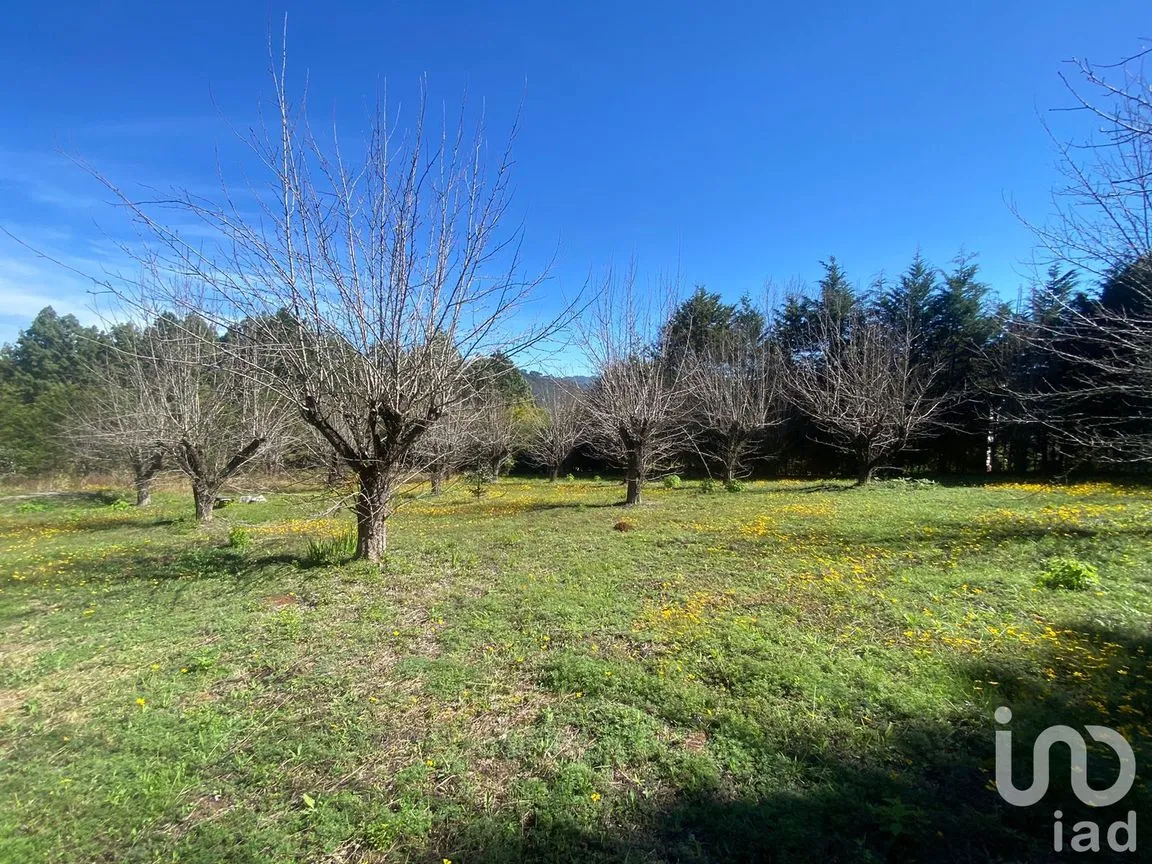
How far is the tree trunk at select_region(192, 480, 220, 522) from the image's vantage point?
12.3 m

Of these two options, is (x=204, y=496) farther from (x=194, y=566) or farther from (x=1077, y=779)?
(x=1077, y=779)

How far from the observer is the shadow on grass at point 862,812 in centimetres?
214

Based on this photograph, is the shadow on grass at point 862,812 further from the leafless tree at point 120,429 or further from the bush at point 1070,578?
the leafless tree at point 120,429

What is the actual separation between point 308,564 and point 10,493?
20948mm

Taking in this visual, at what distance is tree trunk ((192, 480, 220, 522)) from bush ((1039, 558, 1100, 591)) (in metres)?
15.2

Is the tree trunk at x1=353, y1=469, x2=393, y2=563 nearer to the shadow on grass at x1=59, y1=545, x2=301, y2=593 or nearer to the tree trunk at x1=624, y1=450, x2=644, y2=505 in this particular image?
the shadow on grass at x1=59, y1=545, x2=301, y2=593

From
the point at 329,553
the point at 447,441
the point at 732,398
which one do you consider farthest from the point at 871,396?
the point at 329,553

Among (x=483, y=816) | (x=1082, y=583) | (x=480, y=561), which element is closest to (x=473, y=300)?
(x=480, y=561)

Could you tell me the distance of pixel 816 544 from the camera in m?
7.44

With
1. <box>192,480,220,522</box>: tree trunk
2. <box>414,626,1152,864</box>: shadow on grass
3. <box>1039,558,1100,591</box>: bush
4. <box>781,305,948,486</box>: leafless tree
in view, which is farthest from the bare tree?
<box>781,305,948,486</box>: leafless tree

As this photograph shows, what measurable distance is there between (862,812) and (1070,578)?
4471mm

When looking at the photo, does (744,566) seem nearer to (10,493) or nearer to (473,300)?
(473,300)

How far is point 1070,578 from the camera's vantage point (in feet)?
16.4

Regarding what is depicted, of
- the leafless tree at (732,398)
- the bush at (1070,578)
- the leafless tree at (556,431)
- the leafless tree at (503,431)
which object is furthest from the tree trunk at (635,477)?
the bush at (1070,578)
